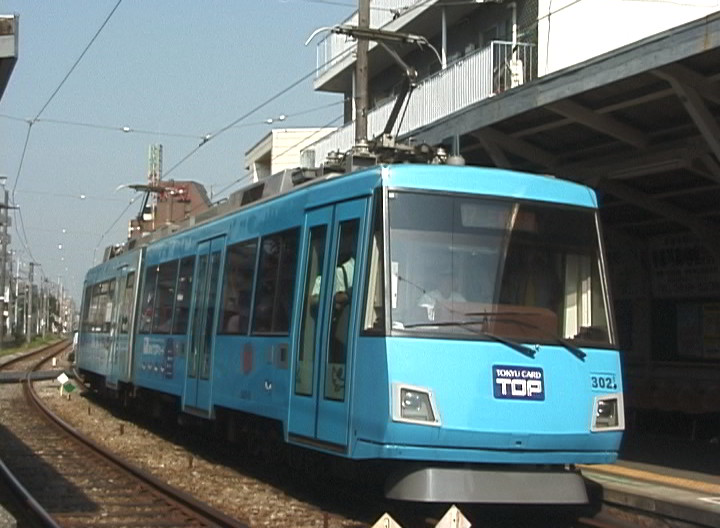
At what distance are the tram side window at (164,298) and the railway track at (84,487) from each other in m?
1.85

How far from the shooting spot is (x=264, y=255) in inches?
460

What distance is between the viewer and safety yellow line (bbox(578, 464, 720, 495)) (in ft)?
35.8

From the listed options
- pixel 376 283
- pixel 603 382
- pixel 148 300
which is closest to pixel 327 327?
pixel 376 283

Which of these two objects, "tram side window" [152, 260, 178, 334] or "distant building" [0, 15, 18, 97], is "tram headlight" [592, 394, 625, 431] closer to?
"distant building" [0, 15, 18, 97]

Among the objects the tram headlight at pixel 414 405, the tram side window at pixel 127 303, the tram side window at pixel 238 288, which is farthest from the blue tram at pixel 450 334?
the tram side window at pixel 127 303

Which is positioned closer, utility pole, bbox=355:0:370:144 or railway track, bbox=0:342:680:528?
railway track, bbox=0:342:680:528

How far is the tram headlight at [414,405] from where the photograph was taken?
28.5 feet

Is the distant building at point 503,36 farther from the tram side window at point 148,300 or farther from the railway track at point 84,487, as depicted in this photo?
the railway track at point 84,487

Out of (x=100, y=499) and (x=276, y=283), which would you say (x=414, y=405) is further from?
(x=100, y=499)

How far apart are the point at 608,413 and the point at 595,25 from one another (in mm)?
12227

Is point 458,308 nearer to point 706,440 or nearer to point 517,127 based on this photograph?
point 517,127

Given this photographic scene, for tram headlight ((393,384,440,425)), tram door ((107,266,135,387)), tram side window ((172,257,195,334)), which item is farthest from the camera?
tram door ((107,266,135,387))

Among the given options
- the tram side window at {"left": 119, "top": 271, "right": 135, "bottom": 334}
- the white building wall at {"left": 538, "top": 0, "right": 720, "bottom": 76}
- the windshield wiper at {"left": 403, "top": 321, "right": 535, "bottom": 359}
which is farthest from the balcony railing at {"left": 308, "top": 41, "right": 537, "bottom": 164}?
the windshield wiper at {"left": 403, "top": 321, "right": 535, "bottom": 359}

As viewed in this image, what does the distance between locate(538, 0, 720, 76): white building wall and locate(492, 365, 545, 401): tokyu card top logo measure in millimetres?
11724
